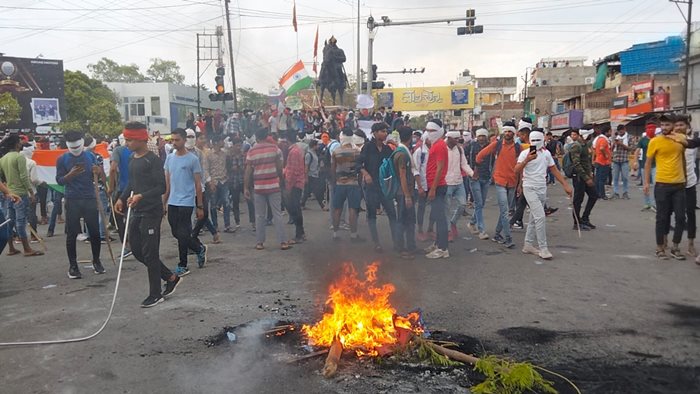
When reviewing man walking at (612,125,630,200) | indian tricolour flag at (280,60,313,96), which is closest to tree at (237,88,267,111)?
indian tricolour flag at (280,60,313,96)

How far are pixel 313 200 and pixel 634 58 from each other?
35380mm

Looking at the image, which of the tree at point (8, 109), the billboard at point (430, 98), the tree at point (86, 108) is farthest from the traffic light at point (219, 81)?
the tree at point (86, 108)

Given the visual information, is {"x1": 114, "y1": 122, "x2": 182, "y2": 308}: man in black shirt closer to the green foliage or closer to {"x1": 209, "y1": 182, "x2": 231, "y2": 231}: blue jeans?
the green foliage

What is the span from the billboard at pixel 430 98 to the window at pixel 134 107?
39389 millimetres

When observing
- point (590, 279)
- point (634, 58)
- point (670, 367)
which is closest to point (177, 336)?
point (670, 367)

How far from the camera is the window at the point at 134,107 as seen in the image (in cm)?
6556

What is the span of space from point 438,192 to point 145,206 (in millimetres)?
4074

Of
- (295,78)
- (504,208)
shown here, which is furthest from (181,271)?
(295,78)

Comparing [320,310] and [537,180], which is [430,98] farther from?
[320,310]

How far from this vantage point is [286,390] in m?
3.52

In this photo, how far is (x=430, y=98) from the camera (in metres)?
38.0

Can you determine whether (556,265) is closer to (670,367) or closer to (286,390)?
(670,367)

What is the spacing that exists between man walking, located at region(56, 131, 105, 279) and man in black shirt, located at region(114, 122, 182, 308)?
5.19 ft

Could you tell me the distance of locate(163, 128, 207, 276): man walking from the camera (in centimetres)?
652
